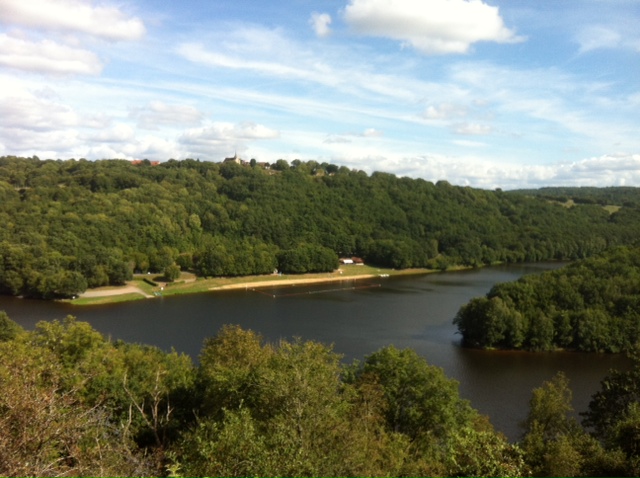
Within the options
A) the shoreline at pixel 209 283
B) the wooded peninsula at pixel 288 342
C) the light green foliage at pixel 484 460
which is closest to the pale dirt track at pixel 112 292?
the shoreline at pixel 209 283

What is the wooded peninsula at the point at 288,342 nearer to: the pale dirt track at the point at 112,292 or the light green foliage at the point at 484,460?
the light green foliage at the point at 484,460

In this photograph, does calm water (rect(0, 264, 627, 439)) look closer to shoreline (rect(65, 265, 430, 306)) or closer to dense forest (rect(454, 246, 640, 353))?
dense forest (rect(454, 246, 640, 353))

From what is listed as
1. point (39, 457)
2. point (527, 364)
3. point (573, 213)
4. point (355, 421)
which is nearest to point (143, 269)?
point (527, 364)

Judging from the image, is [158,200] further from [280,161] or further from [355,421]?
[355,421]

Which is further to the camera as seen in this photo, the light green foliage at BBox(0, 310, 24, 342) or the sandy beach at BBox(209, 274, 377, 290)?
the sandy beach at BBox(209, 274, 377, 290)

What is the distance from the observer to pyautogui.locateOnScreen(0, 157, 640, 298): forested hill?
143ft

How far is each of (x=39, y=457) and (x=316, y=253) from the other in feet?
165

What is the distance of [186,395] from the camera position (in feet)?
42.1

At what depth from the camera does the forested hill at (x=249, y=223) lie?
43.6 m

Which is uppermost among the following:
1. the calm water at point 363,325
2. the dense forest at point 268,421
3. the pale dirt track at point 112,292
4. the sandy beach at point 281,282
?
the dense forest at point 268,421

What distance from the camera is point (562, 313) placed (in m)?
28.6

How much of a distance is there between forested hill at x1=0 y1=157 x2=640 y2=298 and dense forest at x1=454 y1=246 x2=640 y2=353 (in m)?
25.5

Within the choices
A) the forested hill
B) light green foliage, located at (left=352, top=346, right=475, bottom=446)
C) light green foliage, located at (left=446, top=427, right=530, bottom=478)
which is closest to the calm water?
light green foliage, located at (left=352, top=346, right=475, bottom=446)

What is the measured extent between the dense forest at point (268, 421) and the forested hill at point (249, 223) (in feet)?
93.7
